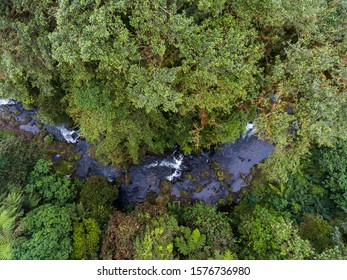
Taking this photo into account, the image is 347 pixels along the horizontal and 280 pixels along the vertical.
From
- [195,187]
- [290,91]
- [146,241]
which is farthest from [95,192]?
[290,91]

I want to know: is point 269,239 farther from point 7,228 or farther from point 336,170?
point 7,228

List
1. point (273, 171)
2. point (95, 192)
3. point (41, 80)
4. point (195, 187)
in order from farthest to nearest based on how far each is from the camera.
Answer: point (195, 187), point (95, 192), point (273, 171), point (41, 80)

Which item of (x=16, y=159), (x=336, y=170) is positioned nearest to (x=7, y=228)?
(x=16, y=159)

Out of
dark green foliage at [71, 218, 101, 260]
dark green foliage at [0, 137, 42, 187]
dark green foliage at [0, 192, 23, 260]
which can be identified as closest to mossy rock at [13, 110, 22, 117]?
dark green foliage at [0, 137, 42, 187]

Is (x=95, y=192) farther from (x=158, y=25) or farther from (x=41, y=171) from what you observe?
(x=158, y=25)

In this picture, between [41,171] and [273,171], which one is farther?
[41,171]
